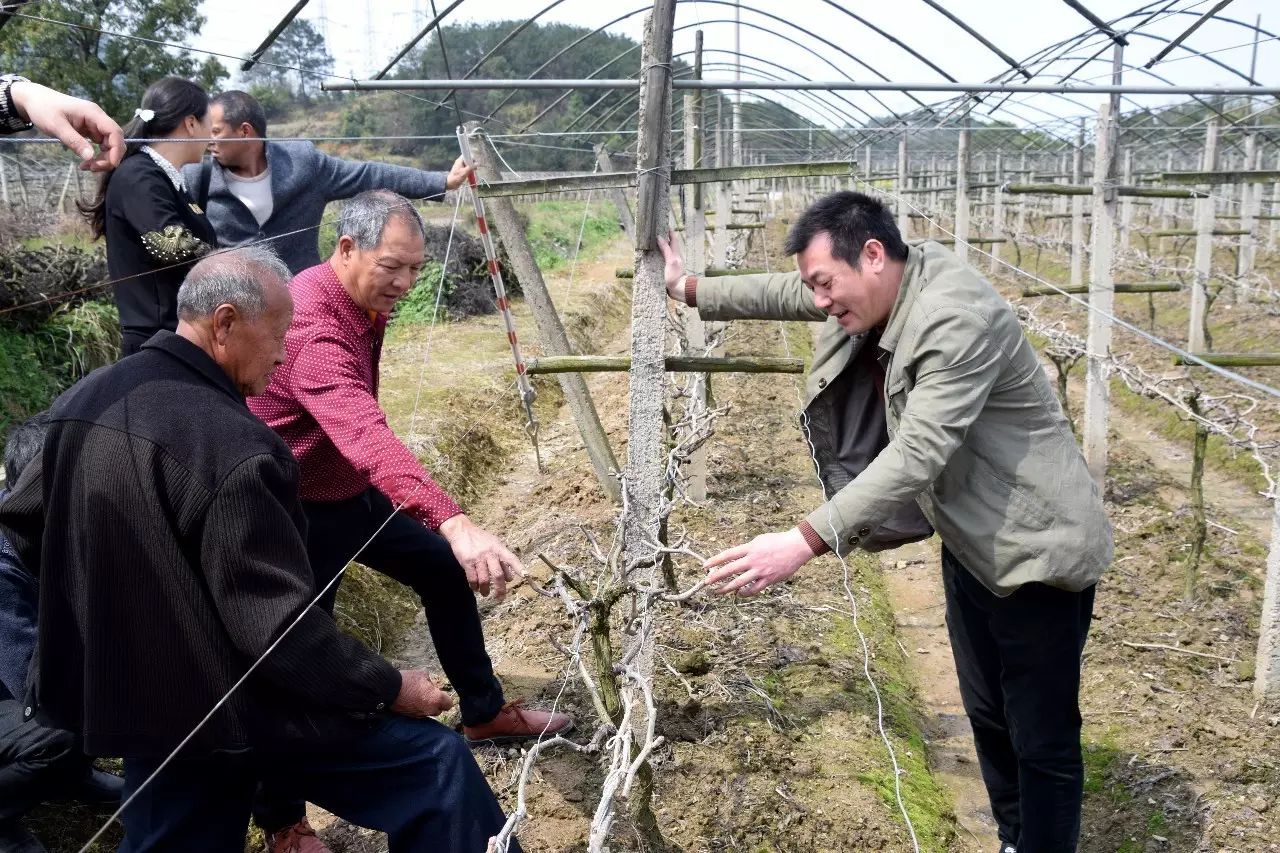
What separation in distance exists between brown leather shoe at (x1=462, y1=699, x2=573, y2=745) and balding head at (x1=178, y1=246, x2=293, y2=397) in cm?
157

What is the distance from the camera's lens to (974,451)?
95.5 inches

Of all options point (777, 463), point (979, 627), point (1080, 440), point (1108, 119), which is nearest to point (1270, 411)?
point (1080, 440)

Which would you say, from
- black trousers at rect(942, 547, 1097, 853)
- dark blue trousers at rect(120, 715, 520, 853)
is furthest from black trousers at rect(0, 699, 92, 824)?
black trousers at rect(942, 547, 1097, 853)

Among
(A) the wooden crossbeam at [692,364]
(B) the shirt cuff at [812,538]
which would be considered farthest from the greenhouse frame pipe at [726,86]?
(B) the shirt cuff at [812,538]

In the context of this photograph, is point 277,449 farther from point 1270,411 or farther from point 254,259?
point 1270,411

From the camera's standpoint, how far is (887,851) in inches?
116

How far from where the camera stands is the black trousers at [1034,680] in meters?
2.48

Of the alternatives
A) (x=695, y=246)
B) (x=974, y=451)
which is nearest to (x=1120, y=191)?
(x=695, y=246)

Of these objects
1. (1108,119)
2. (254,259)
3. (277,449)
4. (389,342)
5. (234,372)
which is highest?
(1108,119)

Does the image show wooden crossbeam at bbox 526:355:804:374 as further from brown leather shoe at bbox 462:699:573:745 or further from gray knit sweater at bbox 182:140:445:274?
brown leather shoe at bbox 462:699:573:745

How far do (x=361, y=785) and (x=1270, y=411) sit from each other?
7492 mm

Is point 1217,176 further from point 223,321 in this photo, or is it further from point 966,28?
point 223,321

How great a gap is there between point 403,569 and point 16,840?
118 cm

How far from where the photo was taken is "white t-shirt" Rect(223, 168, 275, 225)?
3332 millimetres
